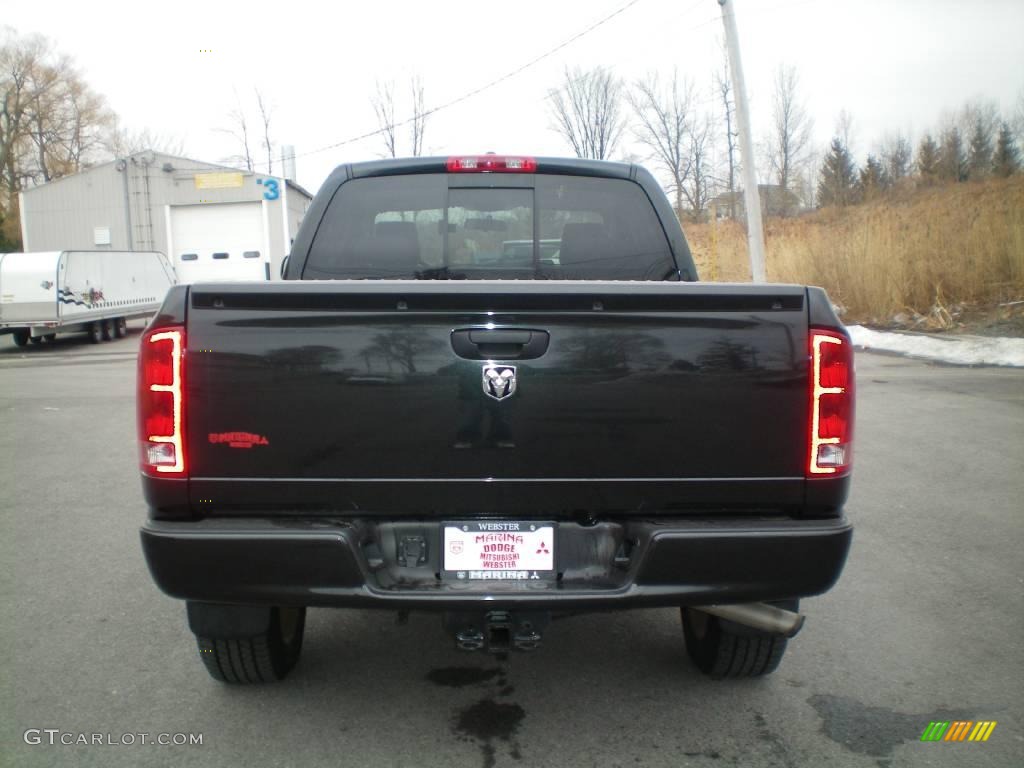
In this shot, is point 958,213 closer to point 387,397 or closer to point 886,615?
point 886,615

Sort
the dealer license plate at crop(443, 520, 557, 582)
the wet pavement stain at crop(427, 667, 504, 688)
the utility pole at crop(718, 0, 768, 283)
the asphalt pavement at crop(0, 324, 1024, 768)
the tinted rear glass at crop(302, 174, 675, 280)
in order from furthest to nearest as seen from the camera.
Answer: the utility pole at crop(718, 0, 768, 283), the tinted rear glass at crop(302, 174, 675, 280), the wet pavement stain at crop(427, 667, 504, 688), the asphalt pavement at crop(0, 324, 1024, 768), the dealer license plate at crop(443, 520, 557, 582)

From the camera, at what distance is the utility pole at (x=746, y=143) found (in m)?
16.8

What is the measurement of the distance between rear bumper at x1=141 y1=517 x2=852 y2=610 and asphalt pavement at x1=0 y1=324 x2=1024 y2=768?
0.63 m

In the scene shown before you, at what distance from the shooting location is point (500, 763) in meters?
2.79

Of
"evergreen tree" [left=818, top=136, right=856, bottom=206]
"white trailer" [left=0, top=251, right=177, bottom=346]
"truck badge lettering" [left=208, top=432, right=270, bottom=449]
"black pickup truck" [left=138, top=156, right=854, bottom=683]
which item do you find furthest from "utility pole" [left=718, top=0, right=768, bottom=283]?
"evergreen tree" [left=818, top=136, right=856, bottom=206]

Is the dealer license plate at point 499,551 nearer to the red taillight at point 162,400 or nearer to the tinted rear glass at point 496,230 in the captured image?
the red taillight at point 162,400

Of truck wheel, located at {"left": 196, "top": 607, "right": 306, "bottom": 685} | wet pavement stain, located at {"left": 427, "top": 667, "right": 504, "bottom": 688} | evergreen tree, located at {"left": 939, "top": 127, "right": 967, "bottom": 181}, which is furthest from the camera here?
evergreen tree, located at {"left": 939, "top": 127, "right": 967, "bottom": 181}

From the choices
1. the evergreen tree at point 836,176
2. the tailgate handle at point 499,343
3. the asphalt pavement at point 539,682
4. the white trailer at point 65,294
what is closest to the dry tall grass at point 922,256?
the asphalt pavement at point 539,682

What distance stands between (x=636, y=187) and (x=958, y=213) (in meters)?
15.6

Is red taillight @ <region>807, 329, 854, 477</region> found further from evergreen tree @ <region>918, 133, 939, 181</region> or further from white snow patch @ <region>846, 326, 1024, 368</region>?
evergreen tree @ <region>918, 133, 939, 181</region>

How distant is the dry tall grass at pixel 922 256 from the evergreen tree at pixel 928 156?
3460cm

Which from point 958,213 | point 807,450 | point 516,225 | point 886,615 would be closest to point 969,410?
point 886,615

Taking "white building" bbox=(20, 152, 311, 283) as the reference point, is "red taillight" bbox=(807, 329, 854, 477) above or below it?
below

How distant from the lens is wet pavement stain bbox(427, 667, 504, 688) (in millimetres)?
3389
